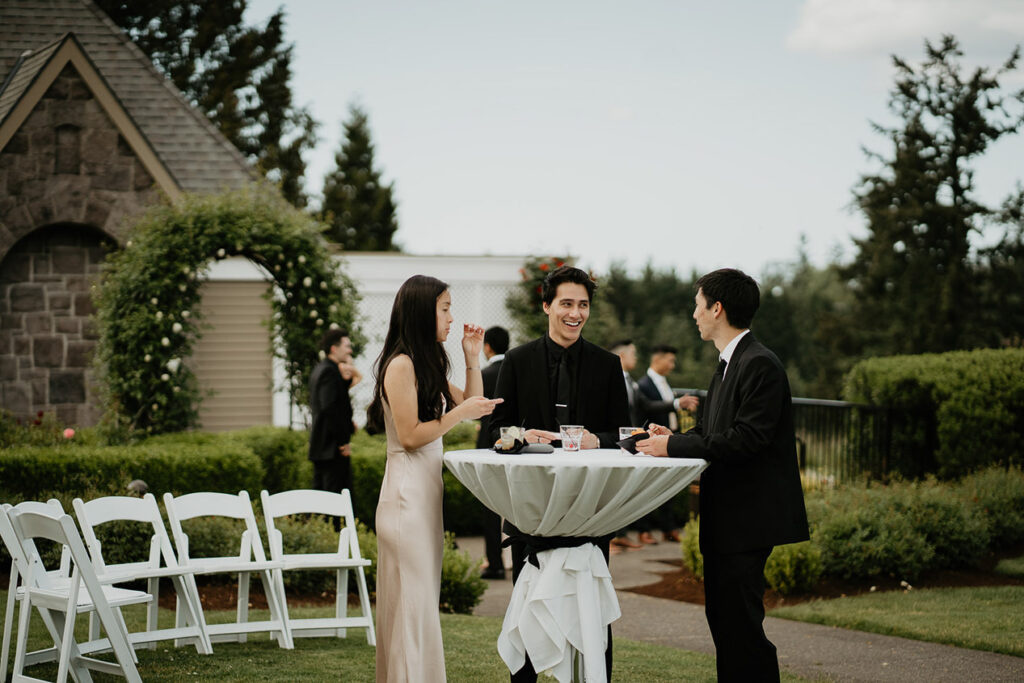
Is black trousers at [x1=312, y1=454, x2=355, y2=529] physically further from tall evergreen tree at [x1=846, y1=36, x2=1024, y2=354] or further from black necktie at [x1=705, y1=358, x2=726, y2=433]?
tall evergreen tree at [x1=846, y1=36, x2=1024, y2=354]

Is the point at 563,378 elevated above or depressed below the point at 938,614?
above

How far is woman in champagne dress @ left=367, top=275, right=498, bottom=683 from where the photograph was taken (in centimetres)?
471

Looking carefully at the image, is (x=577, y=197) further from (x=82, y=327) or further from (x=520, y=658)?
(x=520, y=658)

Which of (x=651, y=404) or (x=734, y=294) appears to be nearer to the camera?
(x=734, y=294)

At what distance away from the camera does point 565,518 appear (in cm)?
438

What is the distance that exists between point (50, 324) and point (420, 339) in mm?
10964

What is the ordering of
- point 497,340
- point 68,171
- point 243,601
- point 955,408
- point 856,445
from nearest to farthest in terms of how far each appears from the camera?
point 243,601 → point 497,340 → point 955,408 → point 856,445 → point 68,171

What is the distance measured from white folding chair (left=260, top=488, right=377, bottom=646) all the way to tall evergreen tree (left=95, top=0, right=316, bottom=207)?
2553 centimetres

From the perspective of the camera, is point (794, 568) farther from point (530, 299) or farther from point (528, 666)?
point (530, 299)

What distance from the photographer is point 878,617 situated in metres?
7.88

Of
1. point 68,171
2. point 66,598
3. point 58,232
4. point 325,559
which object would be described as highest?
point 68,171

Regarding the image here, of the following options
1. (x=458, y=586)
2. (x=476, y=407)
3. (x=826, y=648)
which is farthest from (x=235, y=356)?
(x=476, y=407)

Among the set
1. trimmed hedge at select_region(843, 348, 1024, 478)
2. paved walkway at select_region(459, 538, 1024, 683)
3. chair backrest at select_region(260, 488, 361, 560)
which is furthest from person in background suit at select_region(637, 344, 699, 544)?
chair backrest at select_region(260, 488, 361, 560)

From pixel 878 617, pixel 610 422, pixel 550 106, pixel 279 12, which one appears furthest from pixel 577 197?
pixel 610 422
